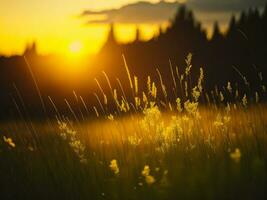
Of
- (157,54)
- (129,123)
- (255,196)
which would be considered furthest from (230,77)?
(255,196)

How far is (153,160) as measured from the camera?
211 inches

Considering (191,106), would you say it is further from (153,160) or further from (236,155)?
(236,155)

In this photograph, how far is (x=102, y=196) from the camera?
196 inches

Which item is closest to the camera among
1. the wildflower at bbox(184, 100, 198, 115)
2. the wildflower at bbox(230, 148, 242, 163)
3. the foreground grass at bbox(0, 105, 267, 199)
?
the wildflower at bbox(230, 148, 242, 163)

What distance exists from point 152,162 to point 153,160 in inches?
1.2

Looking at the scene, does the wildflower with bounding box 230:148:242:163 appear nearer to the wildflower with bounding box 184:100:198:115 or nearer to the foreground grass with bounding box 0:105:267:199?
the foreground grass with bounding box 0:105:267:199

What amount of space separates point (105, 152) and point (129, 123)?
0.60 metres

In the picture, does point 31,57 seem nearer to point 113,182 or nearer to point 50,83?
point 50,83

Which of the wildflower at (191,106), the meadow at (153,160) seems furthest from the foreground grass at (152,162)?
the wildflower at (191,106)

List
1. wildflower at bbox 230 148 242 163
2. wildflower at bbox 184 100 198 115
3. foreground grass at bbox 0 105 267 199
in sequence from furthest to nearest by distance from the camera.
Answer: wildflower at bbox 184 100 198 115 → foreground grass at bbox 0 105 267 199 → wildflower at bbox 230 148 242 163

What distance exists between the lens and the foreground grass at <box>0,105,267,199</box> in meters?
4.34

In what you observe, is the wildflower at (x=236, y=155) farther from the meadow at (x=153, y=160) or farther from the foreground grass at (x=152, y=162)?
the meadow at (x=153, y=160)

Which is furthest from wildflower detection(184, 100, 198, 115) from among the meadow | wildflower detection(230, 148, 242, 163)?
wildflower detection(230, 148, 242, 163)

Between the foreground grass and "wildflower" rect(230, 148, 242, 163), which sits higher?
"wildflower" rect(230, 148, 242, 163)
